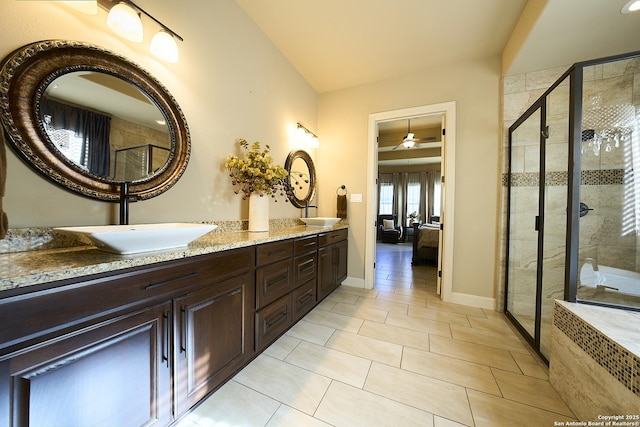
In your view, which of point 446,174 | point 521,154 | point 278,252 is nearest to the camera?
point 278,252

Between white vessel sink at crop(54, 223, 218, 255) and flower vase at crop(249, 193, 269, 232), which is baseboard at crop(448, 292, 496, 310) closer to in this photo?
flower vase at crop(249, 193, 269, 232)

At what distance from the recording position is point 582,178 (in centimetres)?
158

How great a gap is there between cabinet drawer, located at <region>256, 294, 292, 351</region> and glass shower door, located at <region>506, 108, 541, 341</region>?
2015 mm

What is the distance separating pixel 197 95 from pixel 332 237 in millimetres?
1844

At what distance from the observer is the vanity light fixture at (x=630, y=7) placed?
1514mm

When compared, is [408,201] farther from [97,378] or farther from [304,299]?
[97,378]

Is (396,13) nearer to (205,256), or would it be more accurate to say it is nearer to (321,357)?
(205,256)

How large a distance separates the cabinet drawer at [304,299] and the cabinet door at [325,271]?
0.13 metres

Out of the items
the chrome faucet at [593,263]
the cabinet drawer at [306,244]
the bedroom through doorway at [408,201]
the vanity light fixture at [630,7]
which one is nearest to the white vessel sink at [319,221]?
the cabinet drawer at [306,244]

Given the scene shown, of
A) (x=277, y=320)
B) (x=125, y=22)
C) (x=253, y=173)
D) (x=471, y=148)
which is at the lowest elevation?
(x=277, y=320)

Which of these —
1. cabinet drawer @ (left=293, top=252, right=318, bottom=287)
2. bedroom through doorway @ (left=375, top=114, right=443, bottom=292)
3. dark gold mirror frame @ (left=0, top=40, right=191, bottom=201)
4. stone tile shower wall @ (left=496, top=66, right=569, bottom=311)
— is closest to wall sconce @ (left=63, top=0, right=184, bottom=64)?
dark gold mirror frame @ (left=0, top=40, right=191, bottom=201)

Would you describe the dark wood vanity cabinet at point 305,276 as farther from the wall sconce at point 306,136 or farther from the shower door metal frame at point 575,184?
the shower door metal frame at point 575,184

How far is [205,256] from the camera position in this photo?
112cm

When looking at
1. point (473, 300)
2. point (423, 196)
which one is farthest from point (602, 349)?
point (423, 196)
